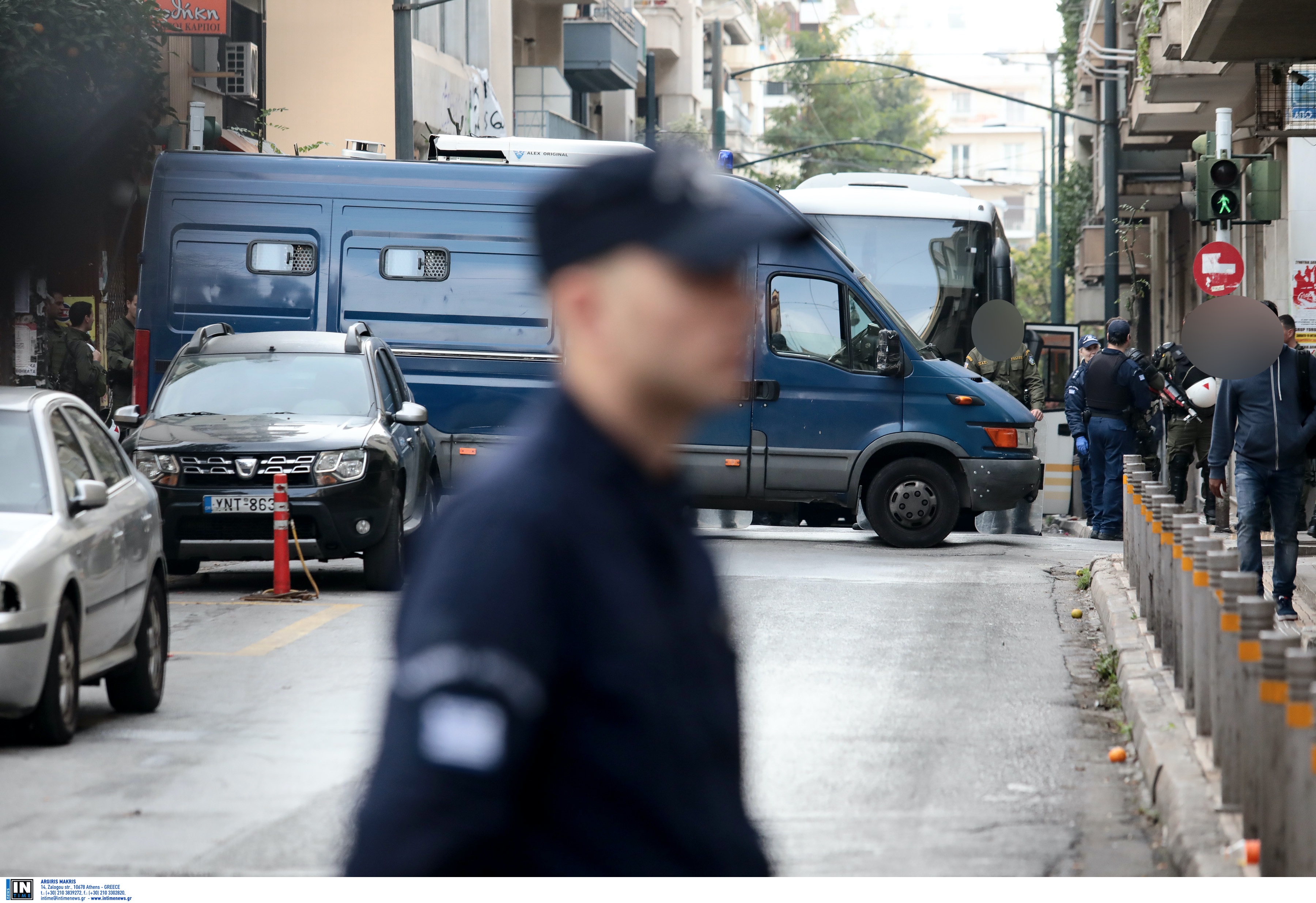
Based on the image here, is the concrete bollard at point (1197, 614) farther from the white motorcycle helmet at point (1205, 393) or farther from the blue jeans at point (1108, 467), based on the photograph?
the blue jeans at point (1108, 467)

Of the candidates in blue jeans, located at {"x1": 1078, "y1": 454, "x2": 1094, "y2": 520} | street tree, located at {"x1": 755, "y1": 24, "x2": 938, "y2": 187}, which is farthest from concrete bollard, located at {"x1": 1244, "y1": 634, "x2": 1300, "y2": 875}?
street tree, located at {"x1": 755, "y1": 24, "x2": 938, "y2": 187}

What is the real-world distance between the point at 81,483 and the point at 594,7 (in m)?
36.6

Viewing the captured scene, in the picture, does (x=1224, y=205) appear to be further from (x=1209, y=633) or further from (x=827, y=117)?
(x=827, y=117)

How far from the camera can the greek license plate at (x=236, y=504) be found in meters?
11.4

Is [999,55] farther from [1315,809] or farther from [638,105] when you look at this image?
[1315,809]

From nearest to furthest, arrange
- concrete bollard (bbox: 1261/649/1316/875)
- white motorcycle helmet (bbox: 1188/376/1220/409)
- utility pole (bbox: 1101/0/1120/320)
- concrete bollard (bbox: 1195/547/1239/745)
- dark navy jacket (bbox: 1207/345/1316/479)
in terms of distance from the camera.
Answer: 1. concrete bollard (bbox: 1261/649/1316/875)
2. concrete bollard (bbox: 1195/547/1239/745)
3. dark navy jacket (bbox: 1207/345/1316/479)
4. white motorcycle helmet (bbox: 1188/376/1220/409)
5. utility pole (bbox: 1101/0/1120/320)

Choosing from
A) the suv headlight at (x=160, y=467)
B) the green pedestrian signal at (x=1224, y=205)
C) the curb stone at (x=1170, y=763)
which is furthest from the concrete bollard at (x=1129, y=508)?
the suv headlight at (x=160, y=467)

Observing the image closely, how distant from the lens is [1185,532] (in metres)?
7.23

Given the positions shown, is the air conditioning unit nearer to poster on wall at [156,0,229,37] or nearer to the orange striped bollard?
poster on wall at [156,0,229,37]

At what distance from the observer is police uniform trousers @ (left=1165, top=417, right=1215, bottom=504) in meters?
18.7

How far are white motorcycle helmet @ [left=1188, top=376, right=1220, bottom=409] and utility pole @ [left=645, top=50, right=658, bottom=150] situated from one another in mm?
5288

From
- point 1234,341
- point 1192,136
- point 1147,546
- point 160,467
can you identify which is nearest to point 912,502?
point 1234,341

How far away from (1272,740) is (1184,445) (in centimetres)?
1486
